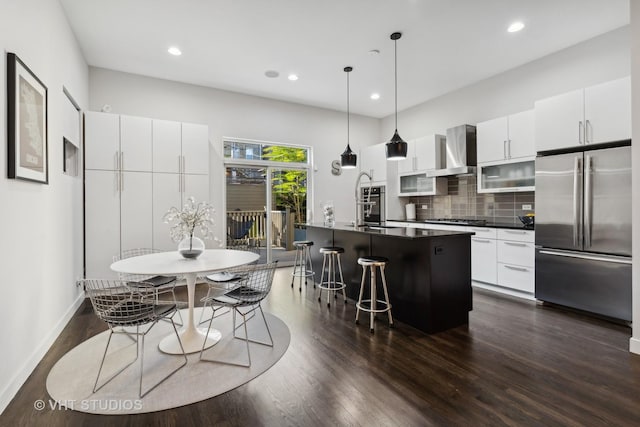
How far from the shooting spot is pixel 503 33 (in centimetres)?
369

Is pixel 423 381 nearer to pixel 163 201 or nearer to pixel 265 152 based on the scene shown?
pixel 163 201

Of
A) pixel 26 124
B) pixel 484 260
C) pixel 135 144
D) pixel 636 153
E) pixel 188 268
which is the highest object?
pixel 135 144

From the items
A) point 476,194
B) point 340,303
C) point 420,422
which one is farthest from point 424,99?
point 420,422

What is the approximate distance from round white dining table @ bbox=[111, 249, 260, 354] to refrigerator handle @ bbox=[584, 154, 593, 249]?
11.3 feet

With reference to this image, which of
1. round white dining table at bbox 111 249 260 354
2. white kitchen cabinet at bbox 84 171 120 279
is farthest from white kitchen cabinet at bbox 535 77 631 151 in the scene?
white kitchen cabinet at bbox 84 171 120 279

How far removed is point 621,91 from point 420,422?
12.1 ft

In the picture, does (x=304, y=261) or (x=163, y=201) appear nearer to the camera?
(x=163, y=201)

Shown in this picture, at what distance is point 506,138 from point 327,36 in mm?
2778

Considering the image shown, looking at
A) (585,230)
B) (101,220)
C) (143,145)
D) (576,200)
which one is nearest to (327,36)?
(143,145)

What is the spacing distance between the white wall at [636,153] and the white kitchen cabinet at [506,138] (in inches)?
60.5

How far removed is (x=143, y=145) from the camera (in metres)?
4.48

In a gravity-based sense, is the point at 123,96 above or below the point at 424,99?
below

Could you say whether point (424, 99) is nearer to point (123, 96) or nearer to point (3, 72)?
point (123, 96)

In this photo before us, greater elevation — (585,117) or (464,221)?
(585,117)
